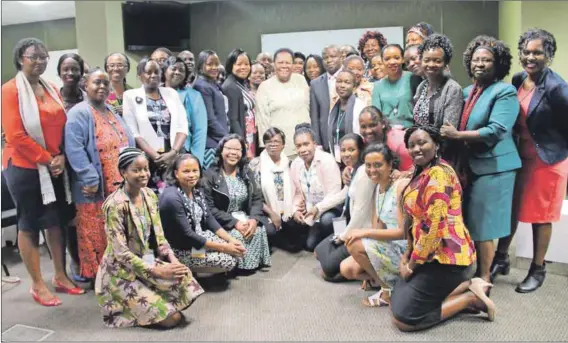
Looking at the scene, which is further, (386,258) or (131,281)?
(386,258)

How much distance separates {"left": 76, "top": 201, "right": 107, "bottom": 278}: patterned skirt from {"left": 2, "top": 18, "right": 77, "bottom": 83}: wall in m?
0.95

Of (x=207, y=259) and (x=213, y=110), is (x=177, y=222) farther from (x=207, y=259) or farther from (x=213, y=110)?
(x=213, y=110)

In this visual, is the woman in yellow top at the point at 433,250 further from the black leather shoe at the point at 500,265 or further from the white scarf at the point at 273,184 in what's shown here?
the white scarf at the point at 273,184

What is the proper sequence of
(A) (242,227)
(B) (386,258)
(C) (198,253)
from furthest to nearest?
(A) (242,227) < (C) (198,253) < (B) (386,258)

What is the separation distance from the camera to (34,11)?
3994 millimetres

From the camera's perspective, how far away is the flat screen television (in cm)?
518

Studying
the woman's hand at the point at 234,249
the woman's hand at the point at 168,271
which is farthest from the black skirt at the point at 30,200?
the woman's hand at the point at 234,249

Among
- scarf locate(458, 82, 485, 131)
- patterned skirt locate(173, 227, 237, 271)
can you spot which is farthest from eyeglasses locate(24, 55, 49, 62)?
scarf locate(458, 82, 485, 131)

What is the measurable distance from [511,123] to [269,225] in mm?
1688

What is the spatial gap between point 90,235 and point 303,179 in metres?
1.44

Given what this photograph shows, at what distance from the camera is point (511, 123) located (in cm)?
241

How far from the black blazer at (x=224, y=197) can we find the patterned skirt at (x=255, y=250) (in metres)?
0.07

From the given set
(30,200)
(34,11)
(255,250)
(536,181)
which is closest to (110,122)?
(30,200)

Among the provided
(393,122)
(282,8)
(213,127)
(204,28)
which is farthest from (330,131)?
(204,28)
